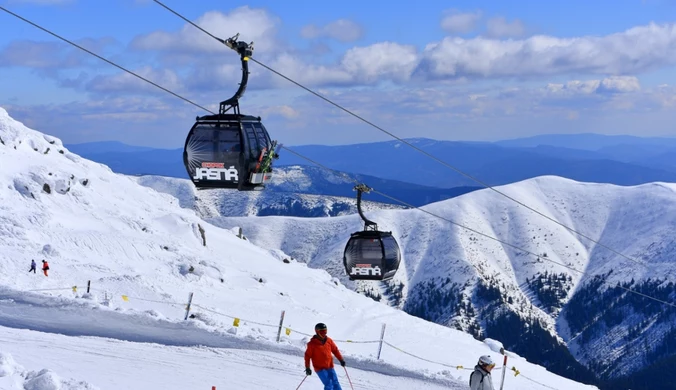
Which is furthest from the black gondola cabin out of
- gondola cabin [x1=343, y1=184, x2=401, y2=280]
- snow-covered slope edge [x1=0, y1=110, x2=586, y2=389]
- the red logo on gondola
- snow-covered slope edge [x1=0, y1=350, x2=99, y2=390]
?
gondola cabin [x1=343, y1=184, x2=401, y2=280]

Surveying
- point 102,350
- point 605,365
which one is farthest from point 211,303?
point 605,365

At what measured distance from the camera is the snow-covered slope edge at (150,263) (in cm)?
4306

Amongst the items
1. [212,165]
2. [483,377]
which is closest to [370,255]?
[212,165]

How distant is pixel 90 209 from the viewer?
220 feet

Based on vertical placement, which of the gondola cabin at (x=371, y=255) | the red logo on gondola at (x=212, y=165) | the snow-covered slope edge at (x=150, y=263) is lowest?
the snow-covered slope edge at (x=150, y=263)

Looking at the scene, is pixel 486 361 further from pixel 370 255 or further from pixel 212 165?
pixel 370 255

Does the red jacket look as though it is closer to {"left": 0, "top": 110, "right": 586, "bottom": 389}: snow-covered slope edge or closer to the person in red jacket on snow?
the person in red jacket on snow

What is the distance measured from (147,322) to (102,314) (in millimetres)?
1542

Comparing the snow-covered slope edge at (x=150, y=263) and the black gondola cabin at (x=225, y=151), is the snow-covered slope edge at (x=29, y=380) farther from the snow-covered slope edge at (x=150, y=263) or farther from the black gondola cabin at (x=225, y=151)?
the snow-covered slope edge at (x=150, y=263)

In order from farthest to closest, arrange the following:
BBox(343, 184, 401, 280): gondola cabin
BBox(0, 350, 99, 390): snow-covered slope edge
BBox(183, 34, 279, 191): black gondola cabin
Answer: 1. BBox(343, 184, 401, 280): gondola cabin
2. BBox(183, 34, 279, 191): black gondola cabin
3. BBox(0, 350, 99, 390): snow-covered slope edge

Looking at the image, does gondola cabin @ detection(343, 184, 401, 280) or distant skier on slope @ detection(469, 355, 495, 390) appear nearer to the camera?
distant skier on slope @ detection(469, 355, 495, 390)

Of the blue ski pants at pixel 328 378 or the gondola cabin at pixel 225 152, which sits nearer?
the blue ski pants at pixel 328 378

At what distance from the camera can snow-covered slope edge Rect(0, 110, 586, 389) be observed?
1695 inches

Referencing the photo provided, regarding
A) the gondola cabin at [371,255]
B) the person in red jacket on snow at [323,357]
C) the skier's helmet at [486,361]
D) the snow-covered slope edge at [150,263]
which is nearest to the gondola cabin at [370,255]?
the gondola cabin at [371,255]
